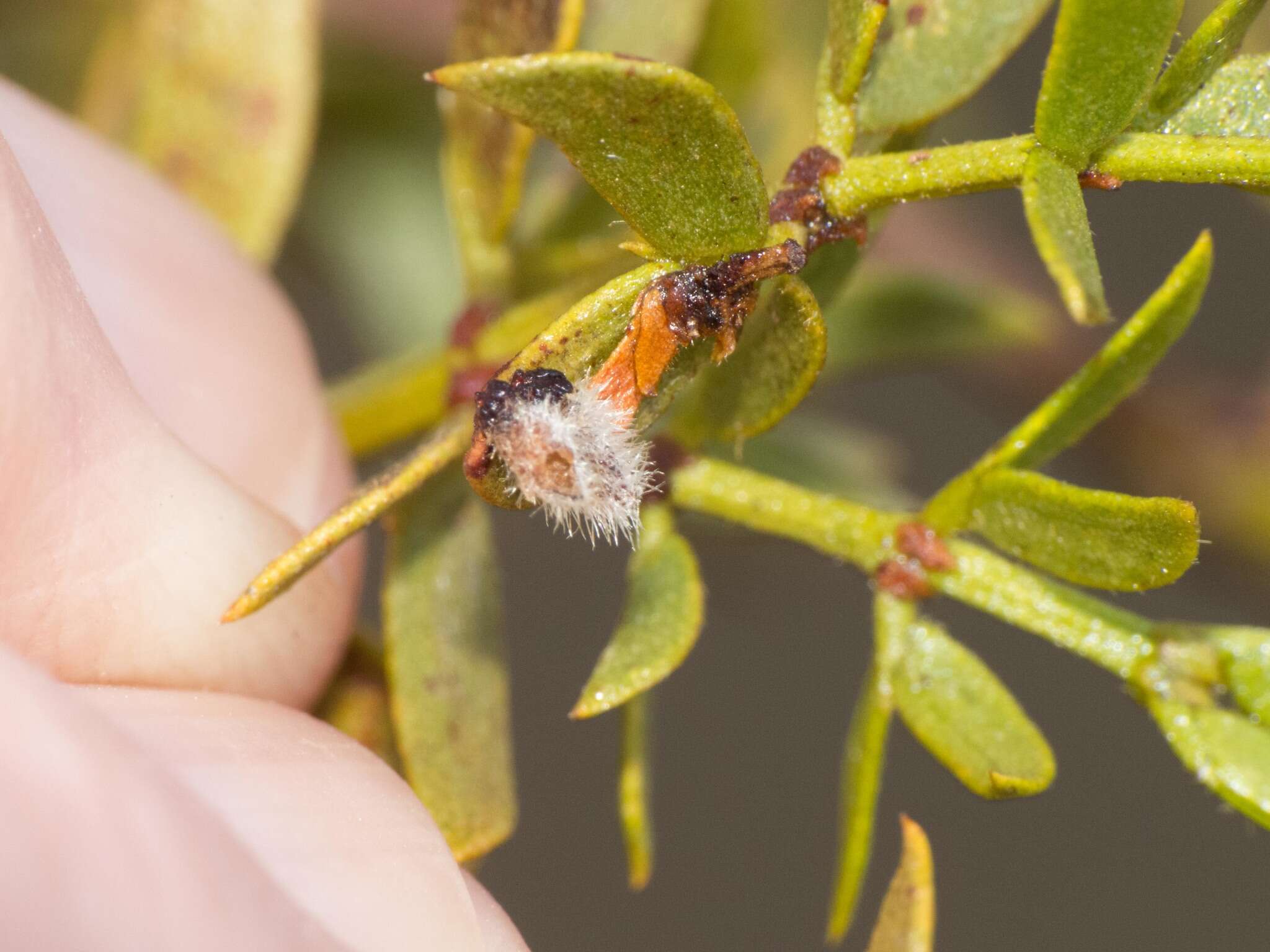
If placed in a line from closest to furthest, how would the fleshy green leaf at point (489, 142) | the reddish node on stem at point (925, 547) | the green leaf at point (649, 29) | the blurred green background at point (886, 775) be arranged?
1. the reddish node on stem at point (925, 547)
2. the fleshy green leaf at point (489, 142)
3. the green leaf at point (649, 29)
4. the blurred green background at point (886, 775)

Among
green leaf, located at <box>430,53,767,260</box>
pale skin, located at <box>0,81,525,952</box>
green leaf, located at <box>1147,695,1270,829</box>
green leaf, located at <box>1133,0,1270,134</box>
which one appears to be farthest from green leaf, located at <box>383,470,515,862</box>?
green leaf, located at <box>1133,0,1270,134</box>

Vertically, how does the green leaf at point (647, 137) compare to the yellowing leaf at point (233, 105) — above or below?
above

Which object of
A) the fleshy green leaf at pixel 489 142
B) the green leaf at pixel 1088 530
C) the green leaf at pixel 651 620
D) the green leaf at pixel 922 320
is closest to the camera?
the green leaf at pixel 1088 530

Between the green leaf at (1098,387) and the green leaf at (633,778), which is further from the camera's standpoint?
the green leaf at (633,778)

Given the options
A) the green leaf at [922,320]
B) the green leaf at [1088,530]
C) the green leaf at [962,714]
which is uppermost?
the green leaf at [1088,530]

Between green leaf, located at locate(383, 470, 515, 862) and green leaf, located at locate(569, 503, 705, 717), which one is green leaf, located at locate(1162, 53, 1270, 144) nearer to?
green leaf, located at locate(569, 503, 705, 717)

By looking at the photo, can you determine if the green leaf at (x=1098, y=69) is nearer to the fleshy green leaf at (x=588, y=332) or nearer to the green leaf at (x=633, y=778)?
the fleshy green leaf at (x=588, y=332)

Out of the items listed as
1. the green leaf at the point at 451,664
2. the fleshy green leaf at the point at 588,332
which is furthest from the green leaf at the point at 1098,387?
the green leaf at the point at 451,664
